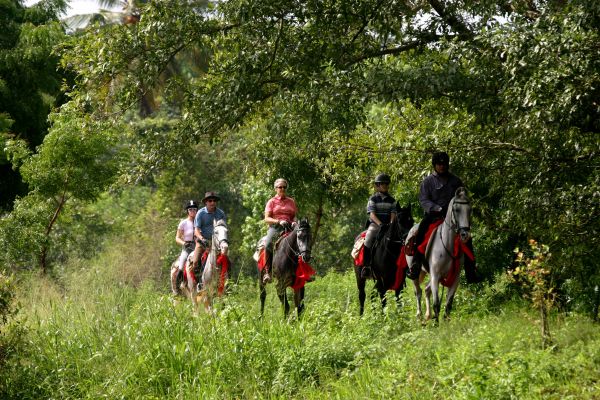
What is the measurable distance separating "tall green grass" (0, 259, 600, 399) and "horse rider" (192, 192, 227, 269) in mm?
2627

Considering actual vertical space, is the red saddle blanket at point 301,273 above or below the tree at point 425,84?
below

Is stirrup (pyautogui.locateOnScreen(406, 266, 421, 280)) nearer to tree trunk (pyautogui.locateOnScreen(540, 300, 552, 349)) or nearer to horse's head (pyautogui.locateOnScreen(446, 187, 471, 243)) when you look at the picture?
horse's head (pyautogui.locateOnScreen(446, 187, 471, 243))

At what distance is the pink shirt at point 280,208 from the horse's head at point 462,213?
3.67 m

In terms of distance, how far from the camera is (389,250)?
593 inches

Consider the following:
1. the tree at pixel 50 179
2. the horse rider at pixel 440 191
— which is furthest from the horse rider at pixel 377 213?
the tree at pixel 50 179

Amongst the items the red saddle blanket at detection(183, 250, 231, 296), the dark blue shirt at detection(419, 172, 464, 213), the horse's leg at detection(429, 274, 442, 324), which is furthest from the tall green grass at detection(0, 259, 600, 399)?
the dark blue shirt at detection(419, 172, 464, 213)

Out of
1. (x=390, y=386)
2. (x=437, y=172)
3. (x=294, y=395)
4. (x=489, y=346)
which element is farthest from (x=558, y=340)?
(x=437, y=172)

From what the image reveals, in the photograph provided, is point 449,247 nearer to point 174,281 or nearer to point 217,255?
point 217,255

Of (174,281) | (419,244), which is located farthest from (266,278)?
(419,244)

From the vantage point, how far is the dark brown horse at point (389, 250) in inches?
589

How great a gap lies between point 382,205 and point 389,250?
76 centimetres

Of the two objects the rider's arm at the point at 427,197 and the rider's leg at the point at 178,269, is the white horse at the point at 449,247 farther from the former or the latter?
the rider's leg at the point at 178,269

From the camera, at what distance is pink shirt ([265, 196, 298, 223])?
51.8 feet

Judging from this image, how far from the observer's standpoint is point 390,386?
9461mm
